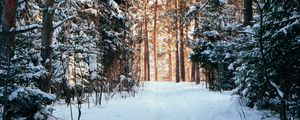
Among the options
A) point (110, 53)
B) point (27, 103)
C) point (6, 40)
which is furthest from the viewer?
point (110, 53)

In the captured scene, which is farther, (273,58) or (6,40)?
(273,58)

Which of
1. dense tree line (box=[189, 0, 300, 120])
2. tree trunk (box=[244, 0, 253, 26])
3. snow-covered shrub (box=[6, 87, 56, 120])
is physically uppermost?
tree trunk (box=[244, 0, 253, 26])

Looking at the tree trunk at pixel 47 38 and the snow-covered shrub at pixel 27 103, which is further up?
the tree trunk at pixel 47 38

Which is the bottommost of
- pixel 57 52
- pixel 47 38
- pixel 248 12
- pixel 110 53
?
pixel 57 52

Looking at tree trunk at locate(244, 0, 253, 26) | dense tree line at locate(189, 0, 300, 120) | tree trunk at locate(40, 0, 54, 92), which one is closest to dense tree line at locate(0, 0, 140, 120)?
tree trunk at locate(40, 0, 54, 92)

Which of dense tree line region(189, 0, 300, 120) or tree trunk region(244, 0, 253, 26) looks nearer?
dense tree line region(189, 0, 300, 120)

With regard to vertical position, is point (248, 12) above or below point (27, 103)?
above

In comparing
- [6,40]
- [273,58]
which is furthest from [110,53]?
[6,40]

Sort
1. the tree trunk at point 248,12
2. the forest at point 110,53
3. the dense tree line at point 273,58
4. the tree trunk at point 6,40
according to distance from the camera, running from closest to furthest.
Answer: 1. the tree trunk at point 6,40
2. the dense tree line at point 273,58
3. the forest at point 110,53
4. the tree trunk at point 248,12

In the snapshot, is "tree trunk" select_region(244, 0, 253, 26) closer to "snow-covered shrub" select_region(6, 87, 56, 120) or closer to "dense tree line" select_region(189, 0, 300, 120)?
"dense tree line" select_region(189, 0, 300, 120)

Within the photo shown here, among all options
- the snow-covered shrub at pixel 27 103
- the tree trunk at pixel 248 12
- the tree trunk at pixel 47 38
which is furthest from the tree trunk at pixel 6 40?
the tree trunk at pixel 248 12

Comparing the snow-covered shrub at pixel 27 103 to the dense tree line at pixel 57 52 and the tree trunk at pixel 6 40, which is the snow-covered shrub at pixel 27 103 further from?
the tree trunk at pixel 6 40

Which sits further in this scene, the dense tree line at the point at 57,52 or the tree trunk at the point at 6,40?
the dense tree line at the point at 57,52

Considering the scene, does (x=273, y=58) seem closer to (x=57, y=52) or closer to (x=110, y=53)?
(x=57, y=52)
